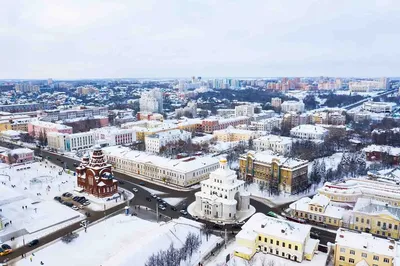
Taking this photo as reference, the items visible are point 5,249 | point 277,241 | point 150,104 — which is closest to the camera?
point 277,241

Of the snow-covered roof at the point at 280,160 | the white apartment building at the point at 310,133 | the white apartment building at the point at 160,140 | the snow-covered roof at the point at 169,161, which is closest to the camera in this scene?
the snow-covered roof at the point at 280,160

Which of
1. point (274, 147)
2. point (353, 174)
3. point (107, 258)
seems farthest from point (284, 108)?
point (107, 258)

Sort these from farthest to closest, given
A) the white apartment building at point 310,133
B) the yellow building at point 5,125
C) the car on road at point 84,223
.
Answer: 1. the yellow building at point 5,125
2. the white apartment building at point 310,133
3. the car on road at point 84,223

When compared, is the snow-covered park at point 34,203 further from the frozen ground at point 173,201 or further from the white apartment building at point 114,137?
the white apartment building at point 114,137

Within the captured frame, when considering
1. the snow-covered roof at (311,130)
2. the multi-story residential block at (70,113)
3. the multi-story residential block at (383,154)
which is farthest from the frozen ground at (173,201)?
the multi-story residential block at (70,113)

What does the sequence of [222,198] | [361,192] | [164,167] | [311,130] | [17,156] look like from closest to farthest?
[222,198] → [361,192] → [164,167] → [17,156] → [311,130]

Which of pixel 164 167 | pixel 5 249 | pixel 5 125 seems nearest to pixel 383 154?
pixel 164 167

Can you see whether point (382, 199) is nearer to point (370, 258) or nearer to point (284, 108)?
point (370, 258)

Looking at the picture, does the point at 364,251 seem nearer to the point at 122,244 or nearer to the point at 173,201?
the point at 122,244
